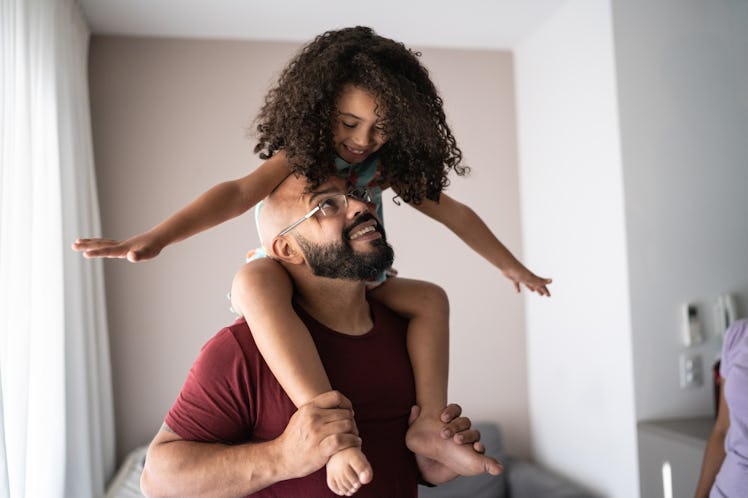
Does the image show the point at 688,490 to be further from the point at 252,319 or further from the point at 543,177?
the point at 252,319

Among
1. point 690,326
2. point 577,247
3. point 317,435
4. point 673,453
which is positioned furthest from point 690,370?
point 317,435

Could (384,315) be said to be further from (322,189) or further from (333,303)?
(322,189)

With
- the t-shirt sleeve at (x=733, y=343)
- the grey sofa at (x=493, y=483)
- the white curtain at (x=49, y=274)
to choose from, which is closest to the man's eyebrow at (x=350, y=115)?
the white curtain at (x=49, y=274)

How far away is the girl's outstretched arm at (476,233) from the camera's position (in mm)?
1373

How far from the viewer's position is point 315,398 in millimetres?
1000

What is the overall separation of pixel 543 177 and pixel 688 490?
1.68 m

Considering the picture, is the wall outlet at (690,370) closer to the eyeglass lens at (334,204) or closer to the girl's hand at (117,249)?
the eyeglass lens at (334,204)

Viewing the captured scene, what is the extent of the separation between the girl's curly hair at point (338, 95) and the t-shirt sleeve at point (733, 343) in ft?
4.18

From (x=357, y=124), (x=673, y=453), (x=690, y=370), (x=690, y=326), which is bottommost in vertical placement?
(x=673, y=453)

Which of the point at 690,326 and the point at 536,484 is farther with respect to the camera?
the point at 536,484

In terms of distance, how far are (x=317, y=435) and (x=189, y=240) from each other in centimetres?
267

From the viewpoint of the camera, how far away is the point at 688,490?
244 cm

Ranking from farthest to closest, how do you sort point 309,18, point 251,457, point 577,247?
point 309,18 → point 577,247 → point 251,457

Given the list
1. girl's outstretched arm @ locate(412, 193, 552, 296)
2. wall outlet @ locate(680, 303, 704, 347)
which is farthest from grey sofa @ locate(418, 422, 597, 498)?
girl's outstretched arm @ locate(412, 193, 552, 296)
